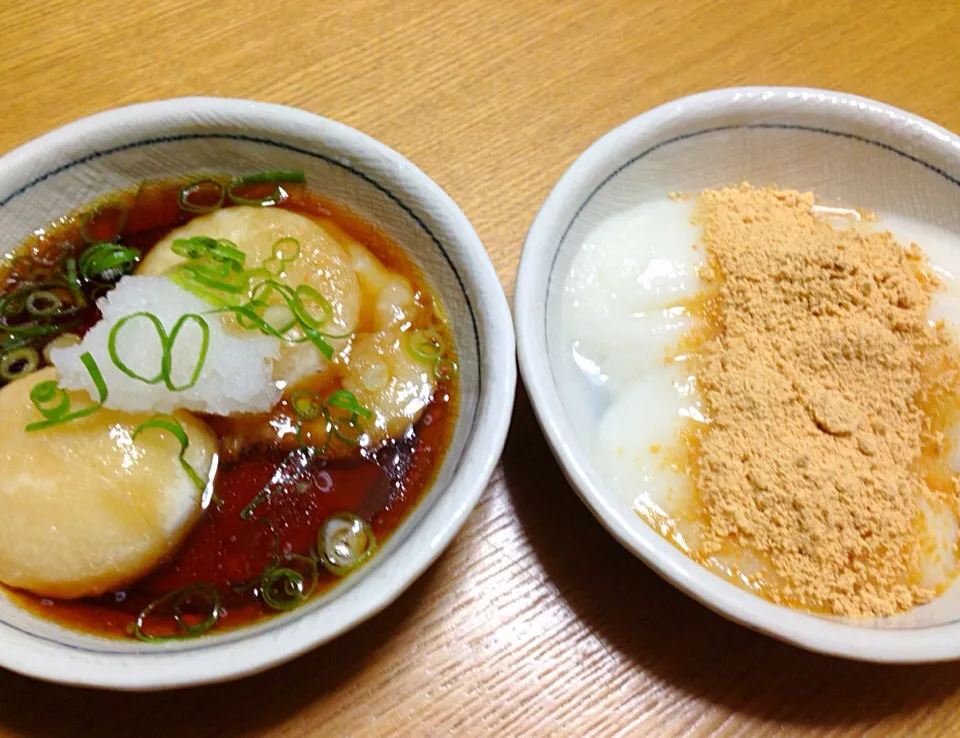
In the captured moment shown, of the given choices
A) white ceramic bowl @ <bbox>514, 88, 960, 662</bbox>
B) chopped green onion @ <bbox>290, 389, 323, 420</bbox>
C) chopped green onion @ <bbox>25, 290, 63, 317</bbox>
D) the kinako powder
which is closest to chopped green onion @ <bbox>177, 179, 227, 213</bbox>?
chopped green onion @ <bbox>25, 290, 63, 317</bbox>

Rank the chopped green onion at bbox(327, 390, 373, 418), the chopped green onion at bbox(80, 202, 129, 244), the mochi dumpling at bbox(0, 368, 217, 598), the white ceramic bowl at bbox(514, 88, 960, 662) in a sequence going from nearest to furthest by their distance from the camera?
the mochi dumpling at bbox(0, 368, 217, 598) < the white ceramic bowl at bbox(514, 88, 960, 662) < the chopped green onion at bbox(327, 390, 373, 418) < the chopped green onion at bbox(80, 202, 129, 244)

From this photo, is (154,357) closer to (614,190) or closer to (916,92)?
(614,190)

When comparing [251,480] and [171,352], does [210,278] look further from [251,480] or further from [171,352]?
[251,480]

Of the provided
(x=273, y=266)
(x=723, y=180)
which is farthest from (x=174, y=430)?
(x=723, y=180)

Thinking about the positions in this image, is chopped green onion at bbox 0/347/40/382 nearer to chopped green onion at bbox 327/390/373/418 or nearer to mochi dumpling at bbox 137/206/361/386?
mochi dumpling at bbox 137/206/361/386

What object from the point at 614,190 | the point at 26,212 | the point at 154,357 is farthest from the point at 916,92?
the point at 26,212

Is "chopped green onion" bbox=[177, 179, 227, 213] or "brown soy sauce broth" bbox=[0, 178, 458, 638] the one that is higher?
"chopped green onion" bbox=[177, 179, 227, 213]

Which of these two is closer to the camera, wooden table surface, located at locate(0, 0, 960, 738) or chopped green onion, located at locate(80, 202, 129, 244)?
wooden table surface, located at locate(0, 0, 960, 738)

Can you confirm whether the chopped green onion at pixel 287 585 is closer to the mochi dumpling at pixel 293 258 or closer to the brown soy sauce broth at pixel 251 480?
the brown soy sauce broth at pixel 251 480
